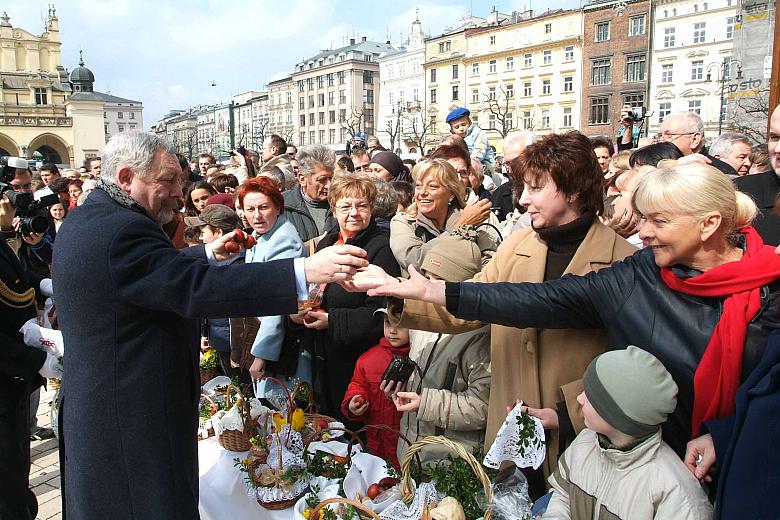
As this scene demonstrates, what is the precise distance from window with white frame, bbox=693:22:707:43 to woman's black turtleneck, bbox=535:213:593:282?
48581mm

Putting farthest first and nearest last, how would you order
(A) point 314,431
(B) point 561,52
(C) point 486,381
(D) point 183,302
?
(B) point 561,52
(A) point 314,431
(C) point 486,381
(D) point 183,302

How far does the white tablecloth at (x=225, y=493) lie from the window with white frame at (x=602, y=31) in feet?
170

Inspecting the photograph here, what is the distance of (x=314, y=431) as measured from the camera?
9.93 feet

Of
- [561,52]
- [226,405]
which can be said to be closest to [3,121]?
[561,52]

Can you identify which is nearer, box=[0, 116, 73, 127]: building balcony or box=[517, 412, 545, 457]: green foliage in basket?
box=[517, 412, 545, 457]: green foliage in basket

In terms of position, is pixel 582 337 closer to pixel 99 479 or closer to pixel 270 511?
pixel 270 511

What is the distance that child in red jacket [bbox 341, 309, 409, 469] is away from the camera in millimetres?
3209

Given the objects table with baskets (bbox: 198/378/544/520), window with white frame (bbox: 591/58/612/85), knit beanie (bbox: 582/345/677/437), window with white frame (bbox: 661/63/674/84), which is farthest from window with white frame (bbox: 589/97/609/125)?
knit beanie (bbox: 582/345/677/437)

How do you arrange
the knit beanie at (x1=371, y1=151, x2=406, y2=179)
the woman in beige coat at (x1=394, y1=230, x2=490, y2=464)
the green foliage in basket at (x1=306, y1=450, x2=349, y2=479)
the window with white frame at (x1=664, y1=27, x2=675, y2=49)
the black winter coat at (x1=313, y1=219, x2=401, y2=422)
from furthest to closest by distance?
the window with white frame at (x1=664, y1=27, x2=675, y2=49), the knit beanie at (x1=371, y1=151, x2=406, y2=179), the black winter coat at (x1=313, y1=219, x2=401, y2=422), the green foliage in basket at (x1=306, y1=450, x2=349, y2=479), the woman in beige coat at (x1=394, y1=230, x2=490, y2=464)

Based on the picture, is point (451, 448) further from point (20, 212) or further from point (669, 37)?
point (669, 37)

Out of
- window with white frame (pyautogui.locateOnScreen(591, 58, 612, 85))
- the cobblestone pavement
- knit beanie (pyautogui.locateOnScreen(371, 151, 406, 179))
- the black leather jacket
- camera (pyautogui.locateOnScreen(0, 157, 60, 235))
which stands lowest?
the cobblestone pavement

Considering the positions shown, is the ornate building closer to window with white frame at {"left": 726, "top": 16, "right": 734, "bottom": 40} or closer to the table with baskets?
the table with baskets

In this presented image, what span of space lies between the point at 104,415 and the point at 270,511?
37.5 inches

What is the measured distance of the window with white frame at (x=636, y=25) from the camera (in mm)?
45022
